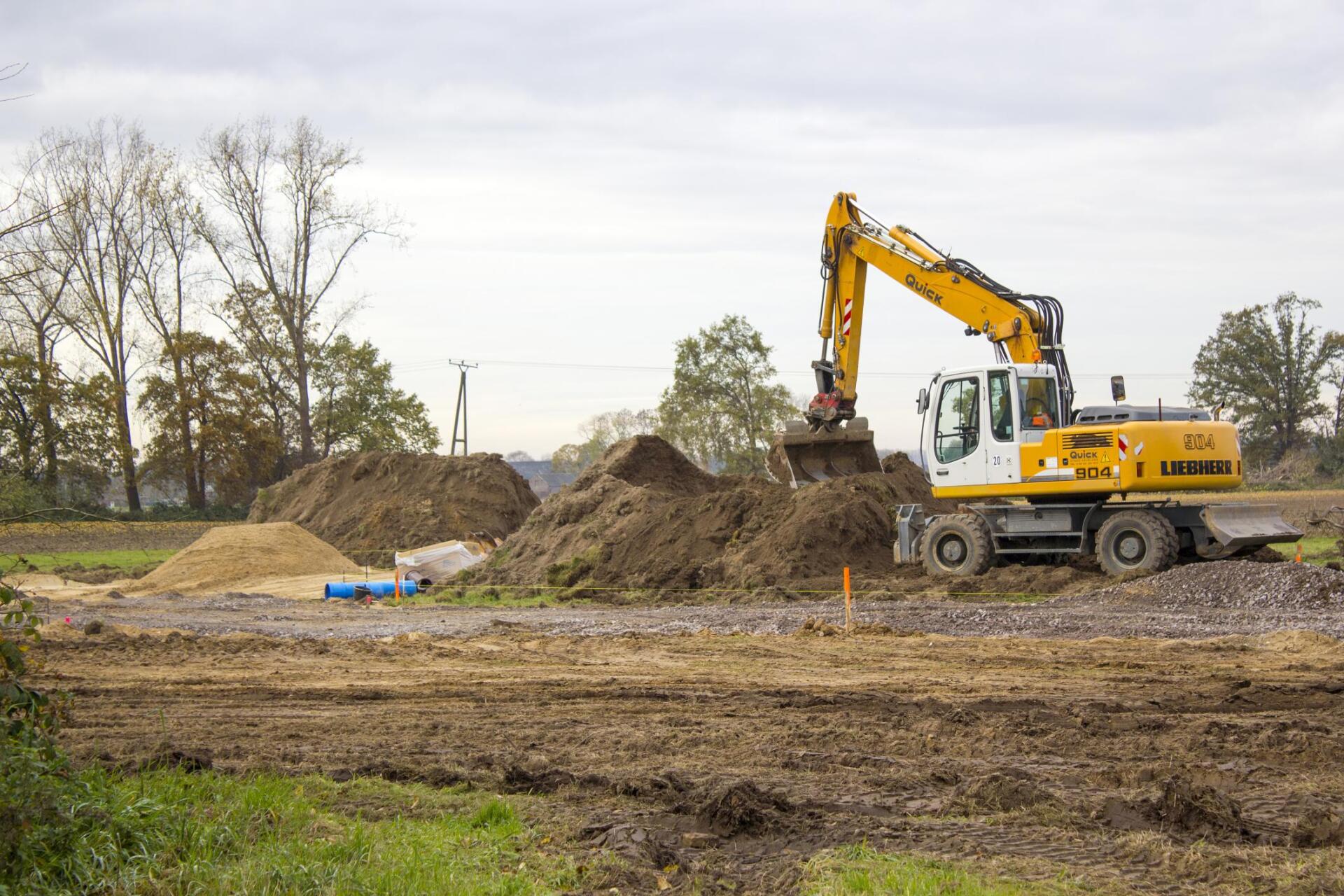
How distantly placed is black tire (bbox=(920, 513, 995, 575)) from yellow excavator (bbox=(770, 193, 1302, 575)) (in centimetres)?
2

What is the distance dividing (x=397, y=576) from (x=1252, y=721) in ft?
56.0

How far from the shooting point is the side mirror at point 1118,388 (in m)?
17.4

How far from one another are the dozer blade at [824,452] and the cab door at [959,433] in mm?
3564

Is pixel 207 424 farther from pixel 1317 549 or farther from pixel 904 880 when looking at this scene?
pixel 904 880

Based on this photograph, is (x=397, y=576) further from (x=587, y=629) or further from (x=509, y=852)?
(x=509, y=852)

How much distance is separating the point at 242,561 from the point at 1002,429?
18.3m

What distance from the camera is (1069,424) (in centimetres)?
1789

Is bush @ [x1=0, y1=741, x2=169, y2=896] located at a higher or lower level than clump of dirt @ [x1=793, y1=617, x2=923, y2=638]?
higher

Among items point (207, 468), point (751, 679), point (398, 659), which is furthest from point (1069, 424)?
point (207, 468)

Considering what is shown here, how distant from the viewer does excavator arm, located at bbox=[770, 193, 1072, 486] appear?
18.9 metres

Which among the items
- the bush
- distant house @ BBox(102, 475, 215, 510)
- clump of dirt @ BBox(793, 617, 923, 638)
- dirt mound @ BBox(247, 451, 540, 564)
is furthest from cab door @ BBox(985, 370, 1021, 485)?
distant house @ BBox(102, 475, 215, 510)

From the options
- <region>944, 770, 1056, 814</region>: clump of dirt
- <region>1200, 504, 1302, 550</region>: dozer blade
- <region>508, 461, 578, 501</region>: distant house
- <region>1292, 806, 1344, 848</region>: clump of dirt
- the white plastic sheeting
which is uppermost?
<region>508, 461, 578, 501</region>: distant house

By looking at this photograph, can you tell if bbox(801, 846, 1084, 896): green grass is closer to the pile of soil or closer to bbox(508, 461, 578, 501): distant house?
the pile of soil

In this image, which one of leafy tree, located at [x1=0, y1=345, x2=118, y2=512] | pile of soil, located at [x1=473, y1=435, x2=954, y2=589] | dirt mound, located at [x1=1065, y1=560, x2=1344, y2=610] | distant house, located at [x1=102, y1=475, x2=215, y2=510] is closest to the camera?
dirt mound, located at [x1=1065, y1=560, x2=1344, y2=610]
